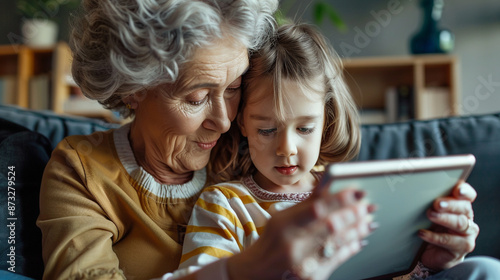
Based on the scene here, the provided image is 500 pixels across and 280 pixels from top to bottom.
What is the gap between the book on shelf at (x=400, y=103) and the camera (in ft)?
10.7

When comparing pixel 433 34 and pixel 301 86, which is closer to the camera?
pixel 301 86

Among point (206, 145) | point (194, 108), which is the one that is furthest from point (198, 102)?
point (206, 145)

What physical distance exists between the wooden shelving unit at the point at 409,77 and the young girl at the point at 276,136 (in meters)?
1.85

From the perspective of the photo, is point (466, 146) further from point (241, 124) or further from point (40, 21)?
point (40, 21)

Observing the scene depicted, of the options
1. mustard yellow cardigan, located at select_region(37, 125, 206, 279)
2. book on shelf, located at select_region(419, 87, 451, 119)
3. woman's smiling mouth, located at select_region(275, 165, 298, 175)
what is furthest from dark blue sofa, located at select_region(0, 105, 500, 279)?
book on shelf, located at select_region(419, 87, 451, 119)

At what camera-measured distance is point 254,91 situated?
108cm

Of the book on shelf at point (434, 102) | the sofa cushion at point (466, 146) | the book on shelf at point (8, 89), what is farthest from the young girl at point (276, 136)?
the book on shelf at point (8, 89)

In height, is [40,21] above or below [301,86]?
below

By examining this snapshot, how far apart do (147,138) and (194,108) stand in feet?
0.59

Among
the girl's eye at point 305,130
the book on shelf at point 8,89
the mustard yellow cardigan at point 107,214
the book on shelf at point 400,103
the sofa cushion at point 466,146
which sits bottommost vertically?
the book on shelf at point 8,89

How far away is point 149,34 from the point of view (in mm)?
982

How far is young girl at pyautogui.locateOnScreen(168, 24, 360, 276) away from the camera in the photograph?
3.29ft

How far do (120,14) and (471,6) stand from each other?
10.5ft

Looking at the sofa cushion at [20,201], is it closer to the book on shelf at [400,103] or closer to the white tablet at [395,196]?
the white tablet at [395,196]
